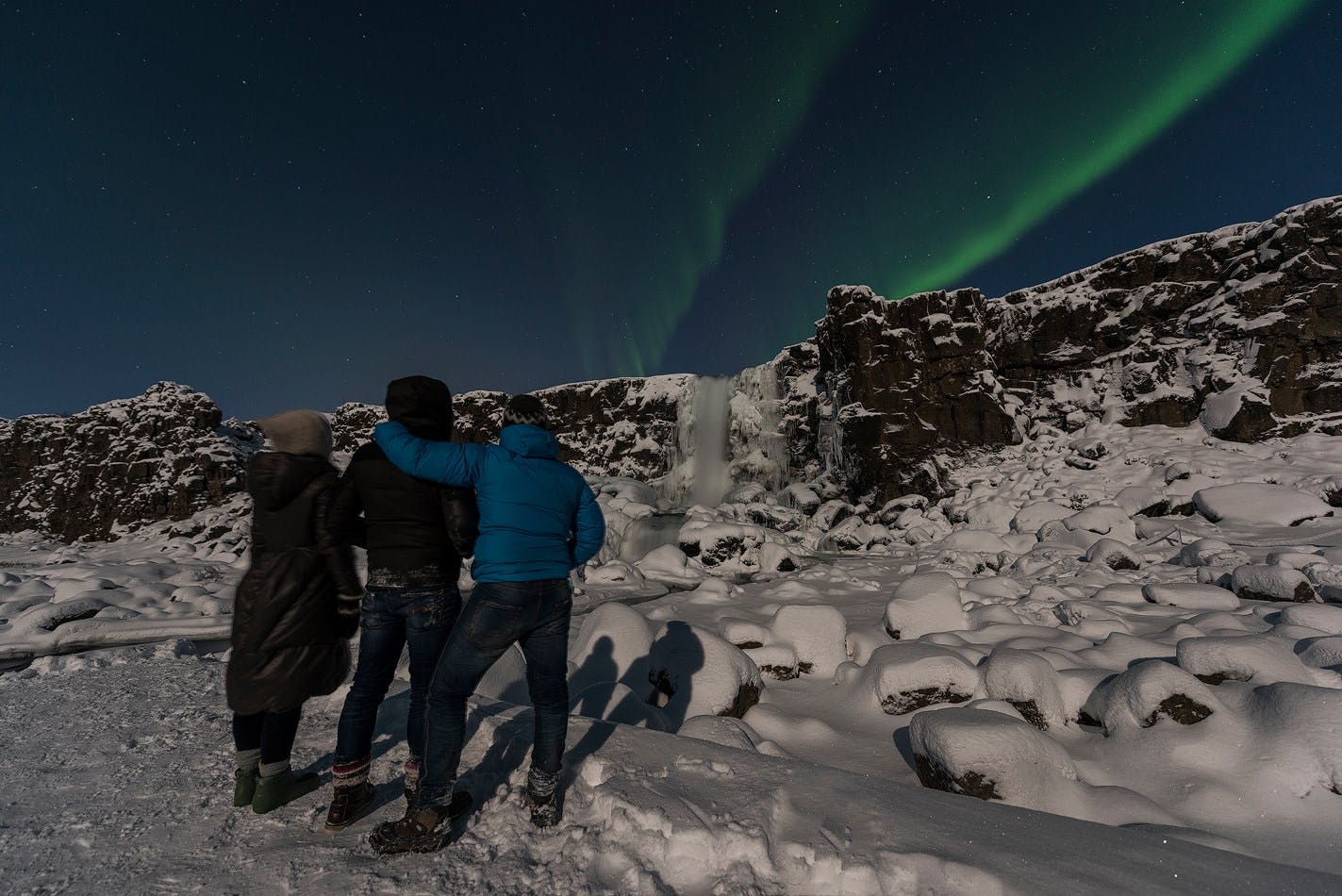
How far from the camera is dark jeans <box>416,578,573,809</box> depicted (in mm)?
2012

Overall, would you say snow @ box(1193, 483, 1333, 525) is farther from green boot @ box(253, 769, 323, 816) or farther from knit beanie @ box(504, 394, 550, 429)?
green boot @ box(253, 769, 323, 816)

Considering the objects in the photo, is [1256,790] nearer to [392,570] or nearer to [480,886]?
[480,886]

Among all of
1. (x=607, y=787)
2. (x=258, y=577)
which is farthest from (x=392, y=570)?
(x=607, y=787)

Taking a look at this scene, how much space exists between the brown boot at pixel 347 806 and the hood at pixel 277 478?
1296mm

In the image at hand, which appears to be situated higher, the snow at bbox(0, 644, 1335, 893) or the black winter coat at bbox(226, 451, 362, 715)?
the black winter coat at bbox(226, 451, 362, 715)

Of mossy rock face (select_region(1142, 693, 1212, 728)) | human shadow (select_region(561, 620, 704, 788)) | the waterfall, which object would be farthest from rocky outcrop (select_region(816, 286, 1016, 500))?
human shadow (select_region(561, 620, 704, 788))

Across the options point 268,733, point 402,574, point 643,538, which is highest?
point 402,574

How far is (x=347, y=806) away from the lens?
2.17 metres

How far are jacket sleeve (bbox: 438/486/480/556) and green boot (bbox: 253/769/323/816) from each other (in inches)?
55.3

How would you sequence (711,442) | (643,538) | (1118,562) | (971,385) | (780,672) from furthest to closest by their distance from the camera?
(711,442), (971,385), (643,538), (1118,562), (780,672)

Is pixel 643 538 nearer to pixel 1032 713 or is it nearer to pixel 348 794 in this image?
pixel 1032 713

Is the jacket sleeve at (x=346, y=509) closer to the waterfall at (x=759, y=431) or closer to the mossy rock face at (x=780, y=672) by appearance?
the mossy rock face at (x=780, y=672)

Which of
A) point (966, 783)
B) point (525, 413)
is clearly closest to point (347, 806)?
point (525, 413)

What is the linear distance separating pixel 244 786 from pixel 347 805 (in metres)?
0.62
